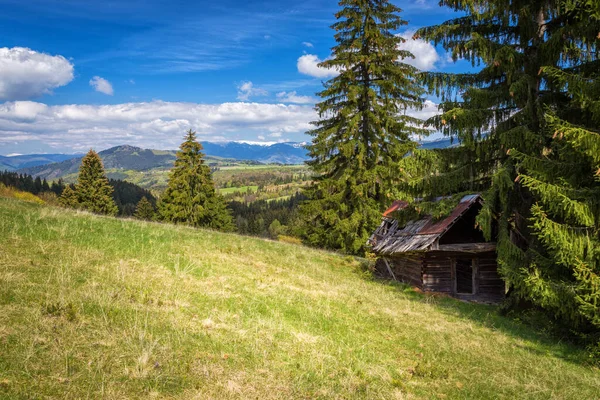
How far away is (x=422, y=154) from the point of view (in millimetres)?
14469

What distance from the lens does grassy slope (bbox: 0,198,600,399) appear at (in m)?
5.33

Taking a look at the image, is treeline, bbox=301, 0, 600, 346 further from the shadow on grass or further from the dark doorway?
the dark doorway

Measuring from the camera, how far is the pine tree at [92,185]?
159 feet

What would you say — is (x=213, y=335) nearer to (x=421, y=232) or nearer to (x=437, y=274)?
(x=421, y=232)

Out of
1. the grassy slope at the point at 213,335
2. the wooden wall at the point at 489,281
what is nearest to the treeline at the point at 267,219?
the wooden wall at the point at 489,281

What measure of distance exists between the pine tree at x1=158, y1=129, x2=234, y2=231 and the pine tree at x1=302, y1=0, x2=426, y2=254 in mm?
21923

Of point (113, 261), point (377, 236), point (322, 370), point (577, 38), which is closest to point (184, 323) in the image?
point (322, 370)

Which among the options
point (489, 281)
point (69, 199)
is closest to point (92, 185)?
point (69, 199)

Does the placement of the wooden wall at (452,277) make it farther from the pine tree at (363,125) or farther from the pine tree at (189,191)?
the pine tree at (189,191)

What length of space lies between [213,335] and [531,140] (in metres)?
11.6

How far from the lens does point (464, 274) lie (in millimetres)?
19609

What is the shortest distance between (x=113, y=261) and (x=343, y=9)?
2146 cm

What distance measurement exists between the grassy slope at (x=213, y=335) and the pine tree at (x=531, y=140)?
7.18ft

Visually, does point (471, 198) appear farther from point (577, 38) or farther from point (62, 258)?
point (62, 258)
